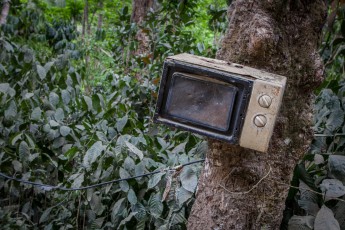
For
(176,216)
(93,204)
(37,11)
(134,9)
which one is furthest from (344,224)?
(37,11)

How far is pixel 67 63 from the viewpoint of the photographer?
9.46ft

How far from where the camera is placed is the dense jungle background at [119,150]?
1.36 metres

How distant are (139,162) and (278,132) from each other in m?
0.75

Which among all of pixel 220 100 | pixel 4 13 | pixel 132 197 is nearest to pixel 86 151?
pixel 132 197

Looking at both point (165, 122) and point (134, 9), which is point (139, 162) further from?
point (134, 9)

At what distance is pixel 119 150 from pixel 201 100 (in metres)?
0.88

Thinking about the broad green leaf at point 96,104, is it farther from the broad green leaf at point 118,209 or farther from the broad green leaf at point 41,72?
the broad green leaf at point 118,209

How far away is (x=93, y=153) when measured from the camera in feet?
5.40

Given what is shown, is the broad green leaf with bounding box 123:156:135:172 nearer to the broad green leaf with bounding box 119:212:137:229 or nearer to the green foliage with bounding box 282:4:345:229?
the broad green leaf with bounding box 119:212:137:229

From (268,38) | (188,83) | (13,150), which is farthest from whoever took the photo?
(13,150)

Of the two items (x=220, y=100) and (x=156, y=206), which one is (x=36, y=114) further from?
(x=220, y=100)

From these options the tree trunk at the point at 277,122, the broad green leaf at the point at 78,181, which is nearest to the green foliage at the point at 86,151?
the broad green leaf at the point at 78,181

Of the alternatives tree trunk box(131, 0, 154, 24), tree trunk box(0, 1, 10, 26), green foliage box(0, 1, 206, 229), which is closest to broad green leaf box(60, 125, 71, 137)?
green foliage box(0, 1, 206, 229)

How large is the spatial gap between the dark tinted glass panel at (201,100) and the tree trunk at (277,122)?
138 mm
